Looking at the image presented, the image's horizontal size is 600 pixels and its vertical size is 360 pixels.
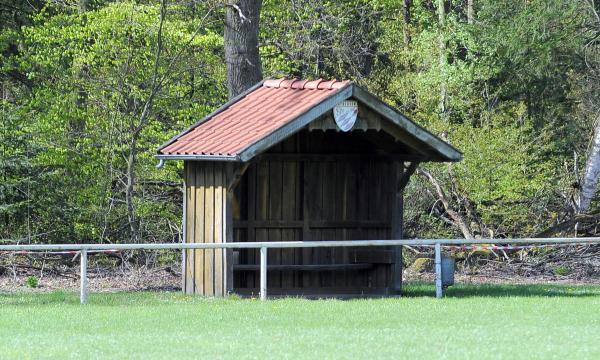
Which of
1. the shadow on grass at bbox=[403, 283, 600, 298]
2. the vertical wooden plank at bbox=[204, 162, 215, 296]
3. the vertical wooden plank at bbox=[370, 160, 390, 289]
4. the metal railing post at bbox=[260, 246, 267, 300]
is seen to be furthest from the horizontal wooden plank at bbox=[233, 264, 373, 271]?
the metal railing post at bbox=[260, 246, 267, 300]

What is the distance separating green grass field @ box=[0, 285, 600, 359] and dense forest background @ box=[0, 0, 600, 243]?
6.20 m

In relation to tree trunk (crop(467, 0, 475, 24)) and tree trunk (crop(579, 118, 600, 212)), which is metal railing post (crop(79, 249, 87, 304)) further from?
tree trunk (crop(467, 0, 475, 24))

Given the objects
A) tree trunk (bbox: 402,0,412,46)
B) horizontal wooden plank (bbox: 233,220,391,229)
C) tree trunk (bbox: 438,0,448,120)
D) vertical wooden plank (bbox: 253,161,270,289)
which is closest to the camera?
horizontal wooden plank (bbox: 233,220,391,229)

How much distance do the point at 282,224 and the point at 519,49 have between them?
1206 cm

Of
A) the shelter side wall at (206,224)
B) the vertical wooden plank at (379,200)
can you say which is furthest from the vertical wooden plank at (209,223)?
the vertical wooden plank at (379,200)

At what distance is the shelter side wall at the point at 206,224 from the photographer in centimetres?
1881

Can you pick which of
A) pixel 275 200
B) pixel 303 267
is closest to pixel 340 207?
pixel 275 200

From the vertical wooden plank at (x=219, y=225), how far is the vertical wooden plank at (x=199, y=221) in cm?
37

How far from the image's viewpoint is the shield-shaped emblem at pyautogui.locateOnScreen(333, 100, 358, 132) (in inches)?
734

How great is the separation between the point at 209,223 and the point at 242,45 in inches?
237

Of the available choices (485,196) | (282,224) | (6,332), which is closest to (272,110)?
(282,224)

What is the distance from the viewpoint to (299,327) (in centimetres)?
1476

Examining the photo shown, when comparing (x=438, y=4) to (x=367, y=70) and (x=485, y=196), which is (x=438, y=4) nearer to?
(x=367, y=70)

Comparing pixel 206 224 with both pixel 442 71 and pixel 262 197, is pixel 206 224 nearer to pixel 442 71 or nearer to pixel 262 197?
pixel 262 197
